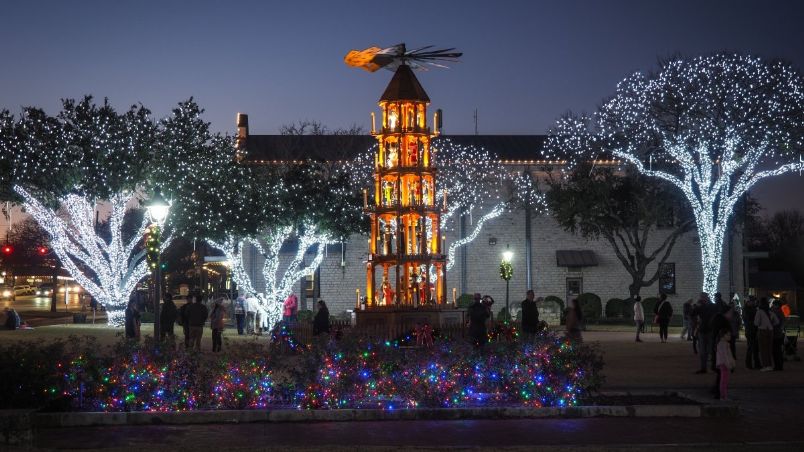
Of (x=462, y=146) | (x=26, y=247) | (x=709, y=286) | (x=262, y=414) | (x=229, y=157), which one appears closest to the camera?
(x=262, y=414)

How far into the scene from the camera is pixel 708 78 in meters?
A: 37.6

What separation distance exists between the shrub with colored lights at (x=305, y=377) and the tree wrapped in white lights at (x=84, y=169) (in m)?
26.7

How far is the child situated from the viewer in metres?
15.0

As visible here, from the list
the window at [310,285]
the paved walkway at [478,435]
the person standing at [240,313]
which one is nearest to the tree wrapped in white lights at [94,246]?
the person standing at [240,313]

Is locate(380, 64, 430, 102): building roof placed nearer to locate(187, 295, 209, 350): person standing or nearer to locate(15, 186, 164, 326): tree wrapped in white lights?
locate(187, 295, 209, 350): person standing

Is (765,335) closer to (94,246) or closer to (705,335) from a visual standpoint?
(705,335)

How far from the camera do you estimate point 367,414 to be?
13.7m

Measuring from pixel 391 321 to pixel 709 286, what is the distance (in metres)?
19.1

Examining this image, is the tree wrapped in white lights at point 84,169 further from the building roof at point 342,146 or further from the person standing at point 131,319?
the person standing at point 131,319

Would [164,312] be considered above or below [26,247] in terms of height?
below

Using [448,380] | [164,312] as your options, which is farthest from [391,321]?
[448,380]

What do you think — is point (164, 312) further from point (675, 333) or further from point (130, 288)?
point (675, 333)

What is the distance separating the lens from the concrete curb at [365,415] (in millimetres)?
13359

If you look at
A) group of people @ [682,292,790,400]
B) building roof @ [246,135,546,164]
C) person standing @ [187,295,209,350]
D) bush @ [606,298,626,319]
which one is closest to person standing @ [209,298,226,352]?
person standing @ [187,295,209,350]
